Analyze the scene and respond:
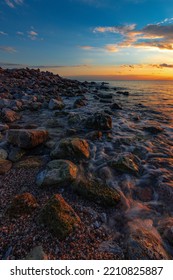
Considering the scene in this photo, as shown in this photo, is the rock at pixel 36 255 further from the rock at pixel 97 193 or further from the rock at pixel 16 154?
the rock at pixel 16 154

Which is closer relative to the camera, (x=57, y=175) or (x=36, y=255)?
(x=36, y=255)

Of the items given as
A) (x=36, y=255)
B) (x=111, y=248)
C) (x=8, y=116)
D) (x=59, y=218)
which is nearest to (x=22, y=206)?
(x=59, y=218)

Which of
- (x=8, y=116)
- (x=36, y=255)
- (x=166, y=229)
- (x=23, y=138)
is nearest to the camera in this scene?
(x=36, y=255)

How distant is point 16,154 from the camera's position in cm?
533

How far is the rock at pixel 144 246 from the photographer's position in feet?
9.02

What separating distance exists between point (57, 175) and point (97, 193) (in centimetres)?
101

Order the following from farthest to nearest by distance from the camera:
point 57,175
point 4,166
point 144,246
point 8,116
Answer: point 8,116 → point 4,166 → point 57,175 → point 144,246

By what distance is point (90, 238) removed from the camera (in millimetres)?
2994

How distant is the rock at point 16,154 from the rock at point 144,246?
3644mm

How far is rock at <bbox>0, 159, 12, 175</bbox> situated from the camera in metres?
4.57

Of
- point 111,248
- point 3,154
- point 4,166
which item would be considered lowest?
point 111,248

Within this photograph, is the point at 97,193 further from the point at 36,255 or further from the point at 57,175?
the point at 36,255

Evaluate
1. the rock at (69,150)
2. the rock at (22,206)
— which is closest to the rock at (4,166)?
the rock at (69,150)
